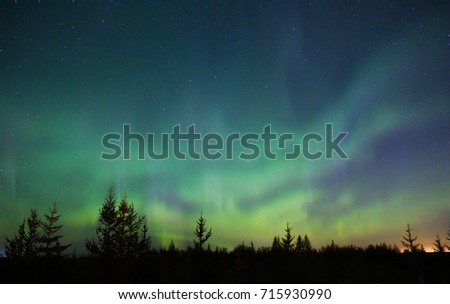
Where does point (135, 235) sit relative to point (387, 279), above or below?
above

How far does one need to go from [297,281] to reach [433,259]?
8.17 metres

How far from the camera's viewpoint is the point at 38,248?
36219 millimetres

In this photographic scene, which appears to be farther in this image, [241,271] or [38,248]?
[38,248]

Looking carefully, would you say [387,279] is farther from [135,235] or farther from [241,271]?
[135,235]

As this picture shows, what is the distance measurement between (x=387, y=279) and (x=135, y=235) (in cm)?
2627

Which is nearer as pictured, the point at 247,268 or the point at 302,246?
the point at 247,268

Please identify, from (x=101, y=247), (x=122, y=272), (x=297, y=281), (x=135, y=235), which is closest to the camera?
(x=297, y=281)

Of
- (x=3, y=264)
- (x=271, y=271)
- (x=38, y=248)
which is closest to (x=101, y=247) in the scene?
(x=38, y=248)

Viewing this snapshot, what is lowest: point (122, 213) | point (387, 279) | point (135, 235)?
point (387, 279)

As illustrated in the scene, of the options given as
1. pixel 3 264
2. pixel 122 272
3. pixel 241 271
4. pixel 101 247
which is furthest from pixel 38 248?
pixel 241 271
